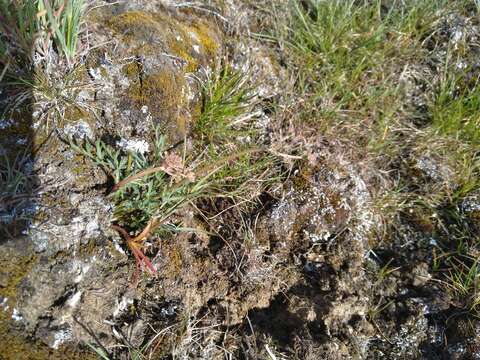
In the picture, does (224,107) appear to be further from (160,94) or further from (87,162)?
(87,162)

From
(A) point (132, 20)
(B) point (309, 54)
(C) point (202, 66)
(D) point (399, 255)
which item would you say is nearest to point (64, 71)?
(A) point (132, 20)

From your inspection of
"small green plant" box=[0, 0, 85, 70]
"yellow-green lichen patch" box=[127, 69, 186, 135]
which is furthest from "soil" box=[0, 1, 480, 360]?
"small green plant" box=[0, 0, 85, 70]

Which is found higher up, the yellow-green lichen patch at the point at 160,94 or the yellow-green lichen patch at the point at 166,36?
the yellow-green lichen patch at the point at 166,36

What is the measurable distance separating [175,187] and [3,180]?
797 millimetres

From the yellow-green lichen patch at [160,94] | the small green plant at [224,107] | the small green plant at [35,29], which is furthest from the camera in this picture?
the small green plant at [224,107]

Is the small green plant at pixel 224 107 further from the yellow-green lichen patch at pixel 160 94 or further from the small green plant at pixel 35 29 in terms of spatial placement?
the small green plant at pixel 35 29

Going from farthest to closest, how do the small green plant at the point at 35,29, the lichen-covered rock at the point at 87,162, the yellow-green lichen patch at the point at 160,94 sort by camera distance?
the yellow-green lichen patch at the point at 160,94, the small green plant at the point at 35,29, the lichen-covered rock at the point at 87,162

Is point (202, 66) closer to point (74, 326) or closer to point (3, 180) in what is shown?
point (3, 180)

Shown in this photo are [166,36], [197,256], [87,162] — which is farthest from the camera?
[166,36]

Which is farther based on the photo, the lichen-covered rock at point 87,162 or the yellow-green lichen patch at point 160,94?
the yellow-green lichen patch at point 160,94

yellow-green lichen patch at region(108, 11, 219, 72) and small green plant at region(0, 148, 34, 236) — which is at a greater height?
yellow-green lichen patch at region(108, 11, 219, 72)

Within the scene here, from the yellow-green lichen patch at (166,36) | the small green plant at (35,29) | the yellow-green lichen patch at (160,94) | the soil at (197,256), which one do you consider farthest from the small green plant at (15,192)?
the yellow-green lichen patch at (166,36)

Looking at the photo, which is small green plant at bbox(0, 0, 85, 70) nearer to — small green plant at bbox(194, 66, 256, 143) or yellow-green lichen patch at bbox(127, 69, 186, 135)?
yellow-green lichen patch at bbox(127, 69, 186, 135)

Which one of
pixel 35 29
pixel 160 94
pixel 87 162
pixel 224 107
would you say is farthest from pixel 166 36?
pixel 87 162
